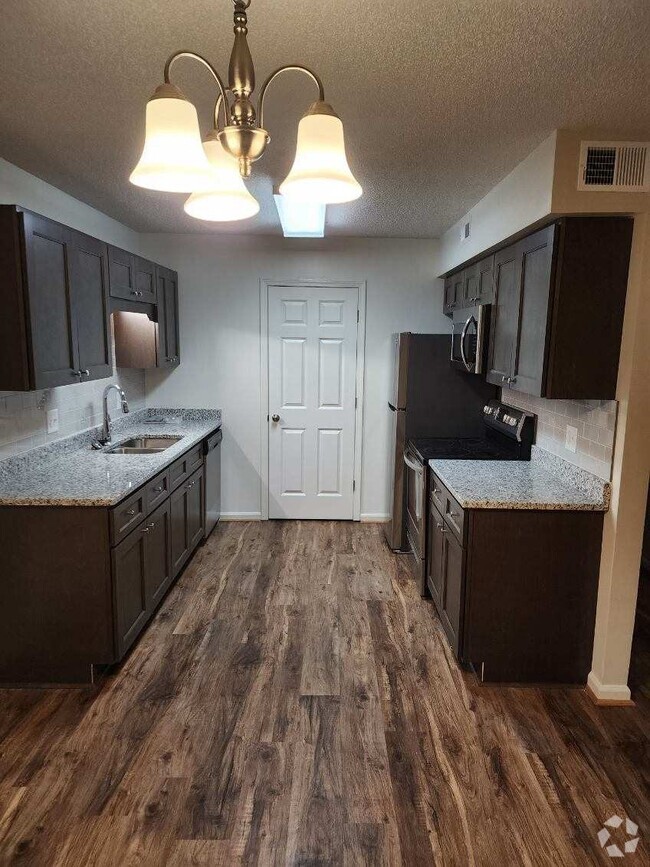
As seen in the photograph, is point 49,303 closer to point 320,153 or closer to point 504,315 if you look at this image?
point 320,153

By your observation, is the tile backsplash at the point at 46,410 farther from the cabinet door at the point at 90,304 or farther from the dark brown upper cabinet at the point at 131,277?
the dark brown upper cabinet at the point at 131,277

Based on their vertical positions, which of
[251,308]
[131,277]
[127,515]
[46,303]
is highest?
[131,277]

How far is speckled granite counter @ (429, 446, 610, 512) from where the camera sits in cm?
251

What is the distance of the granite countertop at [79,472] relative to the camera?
2455mm

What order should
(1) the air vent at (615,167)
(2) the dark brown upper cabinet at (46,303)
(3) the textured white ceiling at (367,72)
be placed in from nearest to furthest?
(3) the textured white ceiling at (367,72), (1) the air vent at (615,167), (2) the dark brown upper cabinet at (46,303)

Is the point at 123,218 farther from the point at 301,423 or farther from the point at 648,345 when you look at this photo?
the point at 648,345

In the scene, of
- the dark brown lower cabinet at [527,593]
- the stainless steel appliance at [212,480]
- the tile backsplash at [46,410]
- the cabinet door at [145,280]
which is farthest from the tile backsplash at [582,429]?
the tile backsplash at [46,410]

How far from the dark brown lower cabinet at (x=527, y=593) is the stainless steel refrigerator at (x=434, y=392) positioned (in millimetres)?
1556

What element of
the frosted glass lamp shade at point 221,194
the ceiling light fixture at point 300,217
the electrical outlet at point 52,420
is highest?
the ceiling light fixture at point 300,217

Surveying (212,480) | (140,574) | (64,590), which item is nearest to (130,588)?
(140,574)

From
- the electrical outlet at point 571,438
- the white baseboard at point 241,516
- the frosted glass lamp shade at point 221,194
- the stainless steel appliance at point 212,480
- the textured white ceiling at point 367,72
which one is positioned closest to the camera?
the frosted glass lamp shade at point 221,194

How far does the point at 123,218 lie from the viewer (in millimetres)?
4062

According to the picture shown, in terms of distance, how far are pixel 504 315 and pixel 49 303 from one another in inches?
88.6

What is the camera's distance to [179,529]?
3.59 m
